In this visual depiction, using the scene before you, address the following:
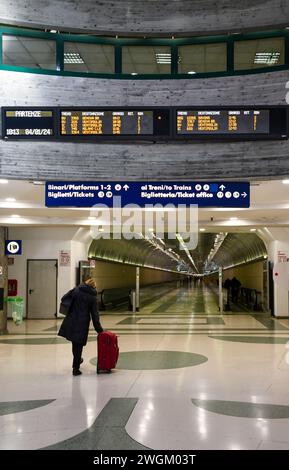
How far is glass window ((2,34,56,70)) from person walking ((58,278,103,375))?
6.66 m

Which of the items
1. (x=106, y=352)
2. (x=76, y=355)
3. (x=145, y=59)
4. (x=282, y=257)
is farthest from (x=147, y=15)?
(x=282, y=257)

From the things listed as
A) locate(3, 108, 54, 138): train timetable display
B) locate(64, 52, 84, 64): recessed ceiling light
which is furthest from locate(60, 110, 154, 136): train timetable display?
locate(64, 52, 84, 64): recessed ceiling light

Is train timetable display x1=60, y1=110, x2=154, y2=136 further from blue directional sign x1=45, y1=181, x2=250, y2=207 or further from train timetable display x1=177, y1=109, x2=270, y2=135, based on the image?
blue directional sign x1=45, y1=181, x2=250, y2=207

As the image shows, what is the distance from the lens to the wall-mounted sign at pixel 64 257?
2064cm

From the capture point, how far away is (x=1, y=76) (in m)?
11.8

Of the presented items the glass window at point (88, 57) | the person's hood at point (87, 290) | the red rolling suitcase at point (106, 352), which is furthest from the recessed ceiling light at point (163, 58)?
the red rolling suitcase at point (106, 352)

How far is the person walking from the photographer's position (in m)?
9.08

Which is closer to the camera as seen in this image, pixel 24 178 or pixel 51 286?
pixel 24 178

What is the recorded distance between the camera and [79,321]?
912 centimetres

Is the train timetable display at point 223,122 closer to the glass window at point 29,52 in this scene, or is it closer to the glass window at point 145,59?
the glass window at point 145,59

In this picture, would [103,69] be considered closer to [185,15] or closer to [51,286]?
[185,15]

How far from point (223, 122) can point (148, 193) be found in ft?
7.01
